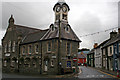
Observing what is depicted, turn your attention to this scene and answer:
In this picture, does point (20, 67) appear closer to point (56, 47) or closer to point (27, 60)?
point (27, 60)

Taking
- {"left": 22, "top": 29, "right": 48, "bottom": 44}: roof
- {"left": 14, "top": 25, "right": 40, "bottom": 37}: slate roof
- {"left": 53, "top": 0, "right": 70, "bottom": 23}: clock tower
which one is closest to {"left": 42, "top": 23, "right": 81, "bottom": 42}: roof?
{"left": 53, "top": 0, "right": 70, "bottom": 23}: clock tower

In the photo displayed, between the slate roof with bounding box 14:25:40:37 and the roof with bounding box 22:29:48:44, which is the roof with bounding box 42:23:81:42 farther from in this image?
the slate roof with bounding box 14:25:40:37

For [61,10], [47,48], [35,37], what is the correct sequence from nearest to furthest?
1. [47,48]
2. [61,10]
3. [35,37]

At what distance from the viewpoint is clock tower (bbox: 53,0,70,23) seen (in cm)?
3200

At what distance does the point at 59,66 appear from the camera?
2722cm

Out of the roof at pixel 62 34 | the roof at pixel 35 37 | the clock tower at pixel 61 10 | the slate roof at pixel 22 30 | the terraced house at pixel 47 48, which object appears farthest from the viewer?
the slate roof at pixel 22 30

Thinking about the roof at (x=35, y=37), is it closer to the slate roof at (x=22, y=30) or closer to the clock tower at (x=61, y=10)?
the slate roof at (x=22, y=30)

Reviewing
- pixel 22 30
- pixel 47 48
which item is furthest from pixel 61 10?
pixel 22 30

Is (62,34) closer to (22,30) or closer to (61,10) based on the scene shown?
(61,10)

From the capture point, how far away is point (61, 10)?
31984 mm

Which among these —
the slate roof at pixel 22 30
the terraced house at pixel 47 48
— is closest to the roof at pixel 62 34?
the terraced house at pixel 47 48

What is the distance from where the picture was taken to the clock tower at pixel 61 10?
32.0m

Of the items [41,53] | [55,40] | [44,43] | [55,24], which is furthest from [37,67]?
[55,24]

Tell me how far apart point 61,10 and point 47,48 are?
8.15 m
